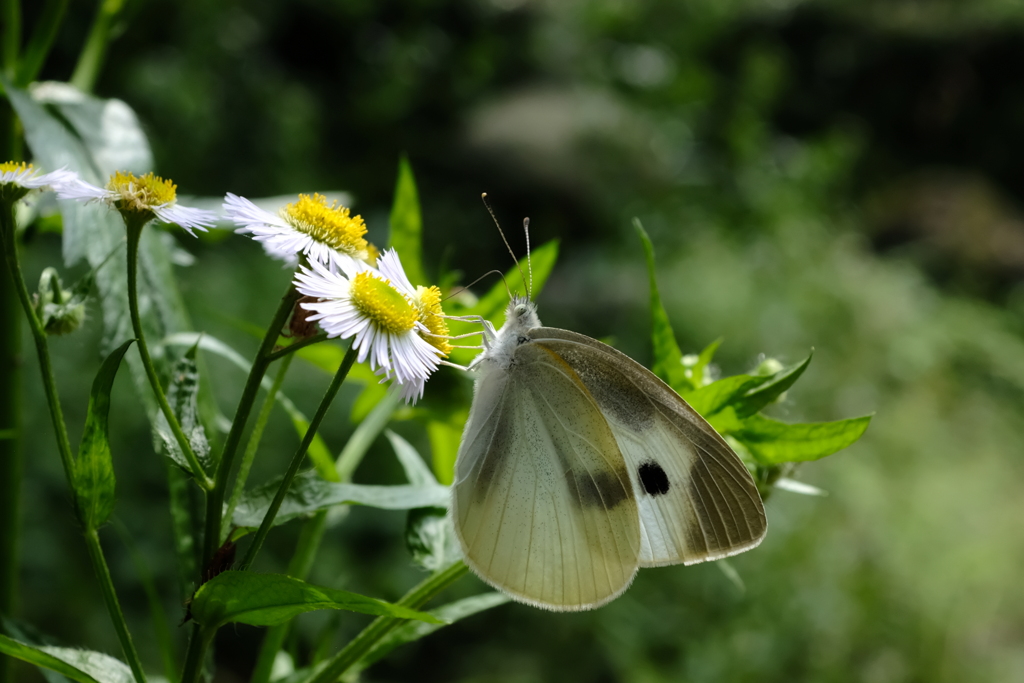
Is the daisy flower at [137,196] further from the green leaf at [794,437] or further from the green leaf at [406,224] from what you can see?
the green leaf at [794,437]

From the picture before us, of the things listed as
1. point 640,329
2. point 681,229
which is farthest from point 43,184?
point 681,229

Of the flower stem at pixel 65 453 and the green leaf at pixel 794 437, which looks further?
the green leaf at pixel 794 437

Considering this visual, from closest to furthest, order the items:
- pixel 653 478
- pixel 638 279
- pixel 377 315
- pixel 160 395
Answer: pixel 160 395, pixel 377 315, pixel 653 478, pixel 638 279

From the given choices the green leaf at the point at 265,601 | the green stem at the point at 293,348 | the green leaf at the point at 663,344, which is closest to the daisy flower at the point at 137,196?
the green stem at the point at 293,348

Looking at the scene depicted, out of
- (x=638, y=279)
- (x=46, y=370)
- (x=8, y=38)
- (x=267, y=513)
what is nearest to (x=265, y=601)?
(x=267, y=513)

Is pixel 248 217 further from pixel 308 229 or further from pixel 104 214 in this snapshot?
pixel 104 214

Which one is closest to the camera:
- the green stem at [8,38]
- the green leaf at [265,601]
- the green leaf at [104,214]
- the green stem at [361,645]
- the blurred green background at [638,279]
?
the green leaf at [265,601]

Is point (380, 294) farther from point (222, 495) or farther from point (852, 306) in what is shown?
point (852, 306)
